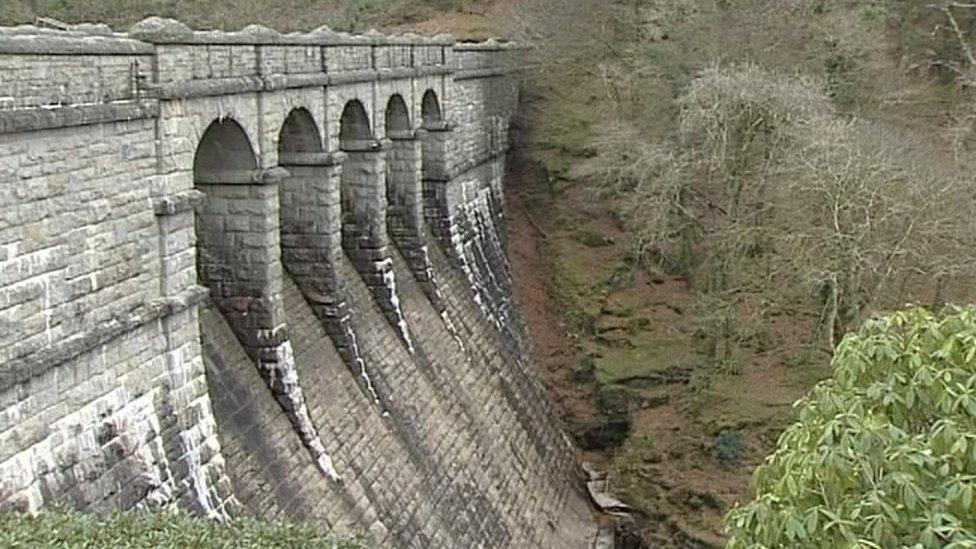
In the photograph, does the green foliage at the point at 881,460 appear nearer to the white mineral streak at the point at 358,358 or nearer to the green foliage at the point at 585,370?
the white mineral streak at the point at 358,358

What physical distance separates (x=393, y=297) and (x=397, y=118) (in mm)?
4584

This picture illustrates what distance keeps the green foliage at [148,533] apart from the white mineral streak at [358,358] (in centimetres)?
965

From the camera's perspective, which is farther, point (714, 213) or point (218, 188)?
point (714, 213)

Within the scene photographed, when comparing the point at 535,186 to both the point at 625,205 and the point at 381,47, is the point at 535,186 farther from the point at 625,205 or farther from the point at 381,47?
the point at 381,47

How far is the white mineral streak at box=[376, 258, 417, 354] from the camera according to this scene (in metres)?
22.1

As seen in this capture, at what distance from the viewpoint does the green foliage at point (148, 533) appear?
872 cm

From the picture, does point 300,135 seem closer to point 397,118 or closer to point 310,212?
point 310,212

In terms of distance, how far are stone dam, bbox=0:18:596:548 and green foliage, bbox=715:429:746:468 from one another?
10.9 feet

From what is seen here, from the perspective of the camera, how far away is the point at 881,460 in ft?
26.0

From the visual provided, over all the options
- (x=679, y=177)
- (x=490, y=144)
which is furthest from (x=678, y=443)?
(x=490, y=144)

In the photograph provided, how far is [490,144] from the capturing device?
3400 cm

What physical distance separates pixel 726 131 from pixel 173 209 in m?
17.8

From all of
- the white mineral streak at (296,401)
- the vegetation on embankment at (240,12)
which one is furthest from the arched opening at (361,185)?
the vegetation on embankment at (240,12)

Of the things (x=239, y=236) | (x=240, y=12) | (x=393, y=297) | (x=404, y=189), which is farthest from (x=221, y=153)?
(x=240, y=12)
